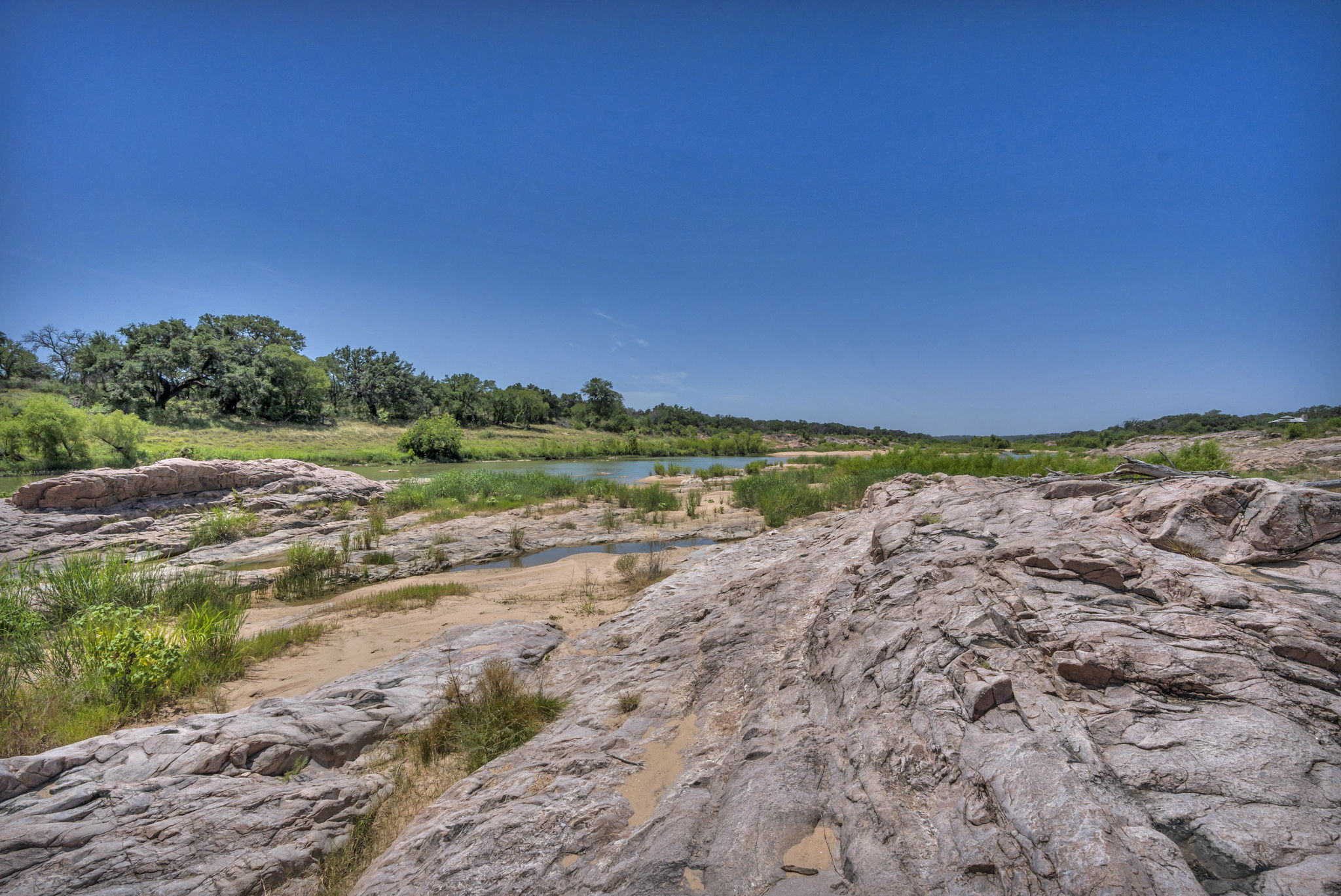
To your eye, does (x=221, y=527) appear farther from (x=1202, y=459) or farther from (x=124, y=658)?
(x=1202, y=459)

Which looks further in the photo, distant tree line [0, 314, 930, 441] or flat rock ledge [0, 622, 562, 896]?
distant tree line [0, 314, 930, 441]

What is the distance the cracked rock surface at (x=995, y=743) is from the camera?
1877mm

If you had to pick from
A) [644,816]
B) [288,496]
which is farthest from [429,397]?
[644,816]

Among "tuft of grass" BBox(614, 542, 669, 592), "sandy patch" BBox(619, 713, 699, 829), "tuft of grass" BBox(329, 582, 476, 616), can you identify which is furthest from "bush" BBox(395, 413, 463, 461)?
"sandy patch" BBox(619, 713, 699, 829)

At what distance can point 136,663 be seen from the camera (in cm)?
499

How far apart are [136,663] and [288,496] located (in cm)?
1661

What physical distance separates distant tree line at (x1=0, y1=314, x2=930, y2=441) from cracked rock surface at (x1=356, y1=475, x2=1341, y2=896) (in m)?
60.6

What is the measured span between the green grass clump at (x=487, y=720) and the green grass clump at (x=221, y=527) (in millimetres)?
14342

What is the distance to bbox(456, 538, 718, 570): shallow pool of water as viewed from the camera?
1317 cm

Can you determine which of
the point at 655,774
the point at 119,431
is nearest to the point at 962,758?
the point at 655,774

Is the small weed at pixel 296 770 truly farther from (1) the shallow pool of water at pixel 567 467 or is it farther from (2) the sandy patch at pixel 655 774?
(1) the shallow pool of water at pixel 567 467

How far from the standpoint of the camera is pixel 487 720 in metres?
4.68

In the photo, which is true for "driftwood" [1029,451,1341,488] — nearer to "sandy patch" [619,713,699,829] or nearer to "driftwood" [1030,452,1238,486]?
"driftwood" [1030,452,1238,486]

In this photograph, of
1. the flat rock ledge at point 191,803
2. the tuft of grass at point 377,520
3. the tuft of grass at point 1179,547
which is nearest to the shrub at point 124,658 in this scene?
the flat rock ledge at point 191,803
